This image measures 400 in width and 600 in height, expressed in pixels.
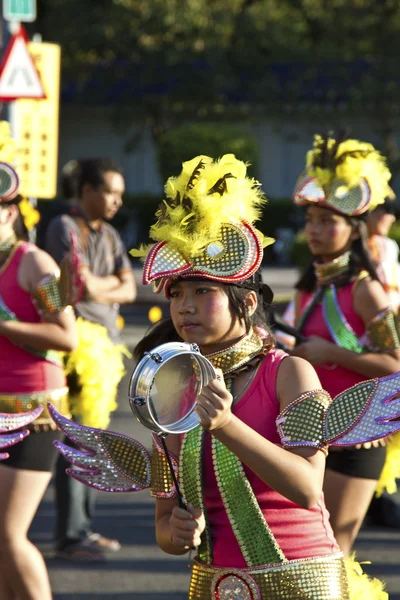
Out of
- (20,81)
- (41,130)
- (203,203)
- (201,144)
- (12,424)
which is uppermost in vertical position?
(201,144)

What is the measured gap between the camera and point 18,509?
14.0ft

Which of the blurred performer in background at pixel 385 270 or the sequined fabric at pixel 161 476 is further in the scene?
the blurred performer in background at pixel 385 270

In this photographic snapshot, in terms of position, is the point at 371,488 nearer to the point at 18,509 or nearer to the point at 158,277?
the point at 18,509

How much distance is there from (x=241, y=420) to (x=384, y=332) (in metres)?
1.89

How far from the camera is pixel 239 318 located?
116 inches

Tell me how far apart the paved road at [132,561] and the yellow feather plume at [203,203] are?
3.15 m

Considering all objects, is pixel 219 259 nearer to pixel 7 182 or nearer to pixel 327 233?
pixel 7 182

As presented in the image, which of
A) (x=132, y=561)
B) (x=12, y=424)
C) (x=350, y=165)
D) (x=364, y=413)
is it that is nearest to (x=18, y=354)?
(x=12, y=424)

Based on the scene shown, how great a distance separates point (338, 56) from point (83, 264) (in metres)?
27.3

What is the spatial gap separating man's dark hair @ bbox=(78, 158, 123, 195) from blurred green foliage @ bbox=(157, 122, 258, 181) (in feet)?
72.8

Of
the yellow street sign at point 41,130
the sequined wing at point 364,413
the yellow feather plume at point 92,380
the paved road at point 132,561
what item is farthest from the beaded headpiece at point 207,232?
the yellow street sign at point 41,130

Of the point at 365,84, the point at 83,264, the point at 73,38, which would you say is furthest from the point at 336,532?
the point at 73,38

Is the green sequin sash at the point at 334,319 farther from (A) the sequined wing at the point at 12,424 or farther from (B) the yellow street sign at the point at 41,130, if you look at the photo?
(B) the yellow street sign at the point at 41,130

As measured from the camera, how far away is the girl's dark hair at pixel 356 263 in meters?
4.79
